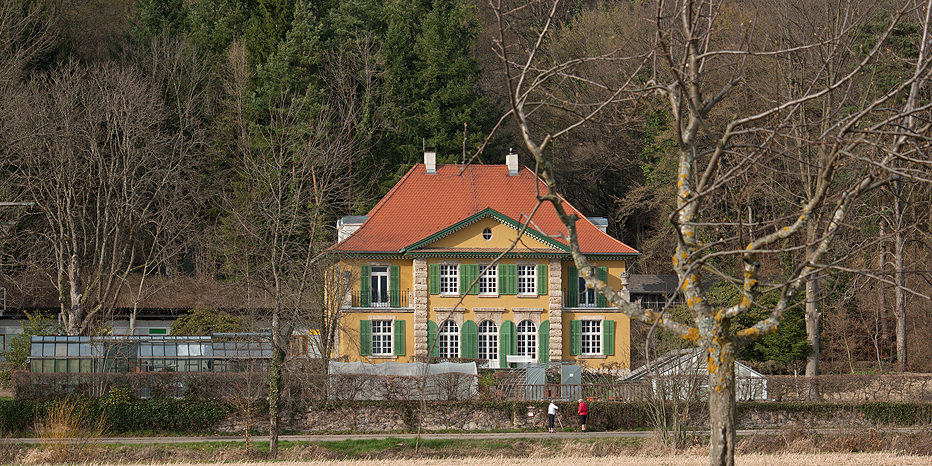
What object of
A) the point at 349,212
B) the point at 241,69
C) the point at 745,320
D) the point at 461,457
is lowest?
the point at 461,457

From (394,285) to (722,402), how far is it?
3089 centimetres

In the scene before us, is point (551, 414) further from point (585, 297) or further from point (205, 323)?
point (205, 323)

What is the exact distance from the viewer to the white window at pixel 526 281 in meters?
38.5

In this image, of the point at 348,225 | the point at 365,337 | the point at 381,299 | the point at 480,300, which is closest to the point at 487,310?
the point at 480,300

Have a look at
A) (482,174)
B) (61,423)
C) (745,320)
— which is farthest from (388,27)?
(61,423)

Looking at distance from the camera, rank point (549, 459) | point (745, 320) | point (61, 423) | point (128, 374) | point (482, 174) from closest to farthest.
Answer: point (549, 459) → point (61, 423) → point (128, 374) → point (745, 320) → point (482, 174)

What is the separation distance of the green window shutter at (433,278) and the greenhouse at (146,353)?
8.50 meters

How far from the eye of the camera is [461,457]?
21734mm

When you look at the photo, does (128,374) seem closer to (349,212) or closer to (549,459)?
(549,459)

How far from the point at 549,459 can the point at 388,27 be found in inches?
1350

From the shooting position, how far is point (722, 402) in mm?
8094

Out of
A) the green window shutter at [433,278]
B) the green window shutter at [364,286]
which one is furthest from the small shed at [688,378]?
the green window shutter at [364,286]

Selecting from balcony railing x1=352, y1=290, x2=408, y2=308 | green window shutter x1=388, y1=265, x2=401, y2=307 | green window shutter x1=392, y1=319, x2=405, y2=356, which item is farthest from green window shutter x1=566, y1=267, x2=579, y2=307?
green window shutter x1=388, y1=265, x2=401, y2=307

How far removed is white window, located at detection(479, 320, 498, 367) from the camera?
38000mm
